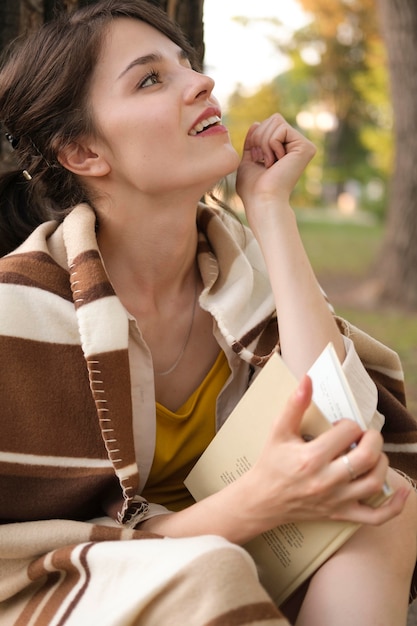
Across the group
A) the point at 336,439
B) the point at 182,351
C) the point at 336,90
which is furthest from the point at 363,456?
the point at 336,90

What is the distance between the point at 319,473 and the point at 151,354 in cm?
69

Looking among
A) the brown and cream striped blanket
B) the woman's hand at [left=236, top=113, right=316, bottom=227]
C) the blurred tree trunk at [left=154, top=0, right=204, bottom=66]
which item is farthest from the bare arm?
the blurred tree trunk at [left=154, top=0, right=204, bottom=66]

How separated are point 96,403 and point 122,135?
2.16ft

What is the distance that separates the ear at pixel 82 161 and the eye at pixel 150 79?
0.21 m

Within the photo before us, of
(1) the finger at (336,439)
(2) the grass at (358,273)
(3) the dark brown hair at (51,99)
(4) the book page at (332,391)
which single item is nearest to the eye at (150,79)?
(3) the dark brown hair at (51,99)

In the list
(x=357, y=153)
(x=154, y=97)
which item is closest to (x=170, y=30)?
(x=154, y=97)

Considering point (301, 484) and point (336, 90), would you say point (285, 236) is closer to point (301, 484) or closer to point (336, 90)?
point (301, 484)

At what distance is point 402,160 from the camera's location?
7.85 meters

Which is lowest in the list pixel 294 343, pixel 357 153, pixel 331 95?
pixel 357 153

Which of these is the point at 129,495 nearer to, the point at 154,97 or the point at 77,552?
the point at 77,552

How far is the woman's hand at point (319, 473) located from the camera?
1.59m

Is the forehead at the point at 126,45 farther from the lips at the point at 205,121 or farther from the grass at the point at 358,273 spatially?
the grass at the point at 358,273

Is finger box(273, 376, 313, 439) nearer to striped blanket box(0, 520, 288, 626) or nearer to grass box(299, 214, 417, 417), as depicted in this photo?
striped blanket box(0, 520, 288, 626)

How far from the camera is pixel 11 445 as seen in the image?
1.84m
